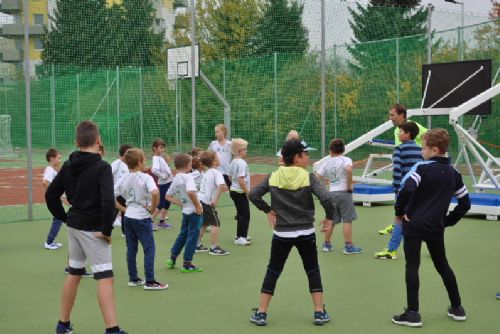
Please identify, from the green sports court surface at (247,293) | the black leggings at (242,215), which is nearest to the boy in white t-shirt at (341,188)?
the green sports court surface at (247,293)

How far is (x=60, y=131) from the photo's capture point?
23141 millimetres

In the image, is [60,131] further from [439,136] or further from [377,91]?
[439,136]

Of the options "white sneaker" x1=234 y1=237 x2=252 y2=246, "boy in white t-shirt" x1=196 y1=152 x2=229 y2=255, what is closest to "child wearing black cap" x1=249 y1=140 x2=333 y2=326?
"boy in white t-shirt" x1=196 y1=152 x2=229 y2=255

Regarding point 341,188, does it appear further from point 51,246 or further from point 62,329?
point 62,329

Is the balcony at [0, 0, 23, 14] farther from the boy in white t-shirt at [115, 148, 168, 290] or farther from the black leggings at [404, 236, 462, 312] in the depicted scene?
the black leggings at [404, 236, 462, 312]

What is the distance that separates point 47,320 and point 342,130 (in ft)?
45.7

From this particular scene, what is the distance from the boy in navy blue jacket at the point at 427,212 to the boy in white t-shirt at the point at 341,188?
2891 millimetres

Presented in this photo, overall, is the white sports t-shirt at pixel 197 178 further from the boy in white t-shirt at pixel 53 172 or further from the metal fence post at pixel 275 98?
the metal fence post at pixel 275 98

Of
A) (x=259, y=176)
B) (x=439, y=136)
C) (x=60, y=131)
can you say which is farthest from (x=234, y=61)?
(x=439, y=136)

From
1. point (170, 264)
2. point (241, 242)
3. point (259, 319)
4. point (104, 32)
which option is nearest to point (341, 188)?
point (241, 242)

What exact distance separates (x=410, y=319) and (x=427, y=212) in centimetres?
85

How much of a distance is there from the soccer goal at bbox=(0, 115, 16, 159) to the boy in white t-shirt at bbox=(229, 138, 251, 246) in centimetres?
1810

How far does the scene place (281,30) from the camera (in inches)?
707

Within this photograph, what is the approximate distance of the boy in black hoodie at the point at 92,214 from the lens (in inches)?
186
